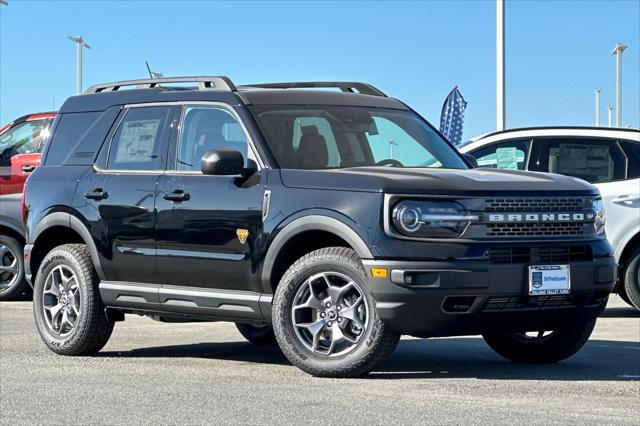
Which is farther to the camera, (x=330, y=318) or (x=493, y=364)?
(x=493, y=364)

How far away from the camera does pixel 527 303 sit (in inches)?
324

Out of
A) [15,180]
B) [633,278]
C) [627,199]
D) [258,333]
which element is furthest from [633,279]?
[15,180]

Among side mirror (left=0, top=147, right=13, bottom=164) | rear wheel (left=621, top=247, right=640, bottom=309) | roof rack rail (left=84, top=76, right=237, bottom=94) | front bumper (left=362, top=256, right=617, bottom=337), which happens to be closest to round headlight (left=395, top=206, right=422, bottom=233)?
front bumper (left=362, top=256, right=617, bottom=337)

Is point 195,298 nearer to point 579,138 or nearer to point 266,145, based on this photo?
point 266,145

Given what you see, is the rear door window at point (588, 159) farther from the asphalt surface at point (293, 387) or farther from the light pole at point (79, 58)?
the light pole at point (79, 58)

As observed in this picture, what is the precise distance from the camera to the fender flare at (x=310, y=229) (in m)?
8.09

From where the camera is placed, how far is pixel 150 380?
8.27m

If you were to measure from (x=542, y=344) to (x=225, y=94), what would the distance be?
2.80m

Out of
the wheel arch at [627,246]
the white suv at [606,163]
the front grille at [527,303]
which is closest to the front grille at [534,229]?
the front grille at [527,303]

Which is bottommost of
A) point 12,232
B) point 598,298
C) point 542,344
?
point 542,344

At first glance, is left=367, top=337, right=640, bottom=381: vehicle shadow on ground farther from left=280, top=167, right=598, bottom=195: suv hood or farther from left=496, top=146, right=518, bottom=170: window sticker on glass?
left=496, top=146, right=518, bottom=170: window sticker on glass

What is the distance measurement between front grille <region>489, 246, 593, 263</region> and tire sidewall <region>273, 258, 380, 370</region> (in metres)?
0.79

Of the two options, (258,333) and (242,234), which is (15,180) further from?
(242,234)

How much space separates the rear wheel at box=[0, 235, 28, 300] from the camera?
1530 centimetres
